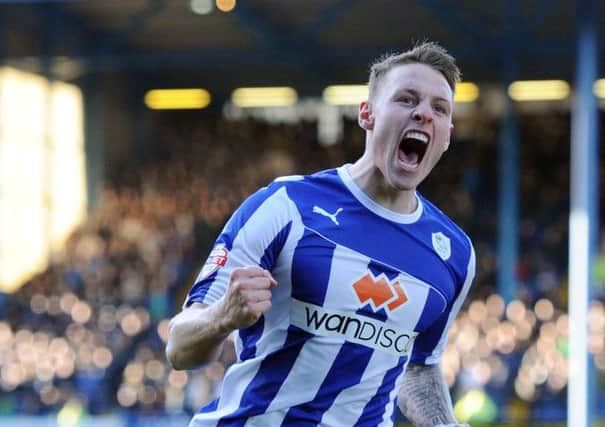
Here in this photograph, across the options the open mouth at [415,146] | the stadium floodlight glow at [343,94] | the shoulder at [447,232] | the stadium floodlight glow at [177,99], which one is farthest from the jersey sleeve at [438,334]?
the stadium floodlight glow at [177,99]

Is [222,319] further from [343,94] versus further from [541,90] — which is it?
[343,94]

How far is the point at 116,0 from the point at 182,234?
3895mm

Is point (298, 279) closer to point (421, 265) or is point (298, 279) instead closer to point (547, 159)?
point (421, 265)

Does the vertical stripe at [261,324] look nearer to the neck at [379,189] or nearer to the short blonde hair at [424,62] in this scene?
the neck at [379,189]

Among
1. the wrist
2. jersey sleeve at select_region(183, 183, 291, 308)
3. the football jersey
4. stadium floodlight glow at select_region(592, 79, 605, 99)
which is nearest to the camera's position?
the wrist

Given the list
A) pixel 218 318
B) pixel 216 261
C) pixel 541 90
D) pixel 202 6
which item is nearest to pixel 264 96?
pixel 541 90

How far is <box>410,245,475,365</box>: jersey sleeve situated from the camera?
182 inches

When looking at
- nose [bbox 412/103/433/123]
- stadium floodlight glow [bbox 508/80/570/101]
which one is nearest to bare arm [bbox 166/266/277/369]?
nose [bbox 412/103/433/123]

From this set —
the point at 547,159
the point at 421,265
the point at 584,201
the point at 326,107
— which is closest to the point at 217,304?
the point at 421,265

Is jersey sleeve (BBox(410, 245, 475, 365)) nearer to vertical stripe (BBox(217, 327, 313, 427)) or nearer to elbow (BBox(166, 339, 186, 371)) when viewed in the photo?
vertical stripe (BBox(217, 327, 313, 427))

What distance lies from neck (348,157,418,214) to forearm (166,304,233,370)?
2.37 feet

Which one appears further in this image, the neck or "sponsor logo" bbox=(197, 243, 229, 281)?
the neck

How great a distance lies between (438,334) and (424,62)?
916 millimetres

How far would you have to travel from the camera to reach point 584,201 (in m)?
17.6
